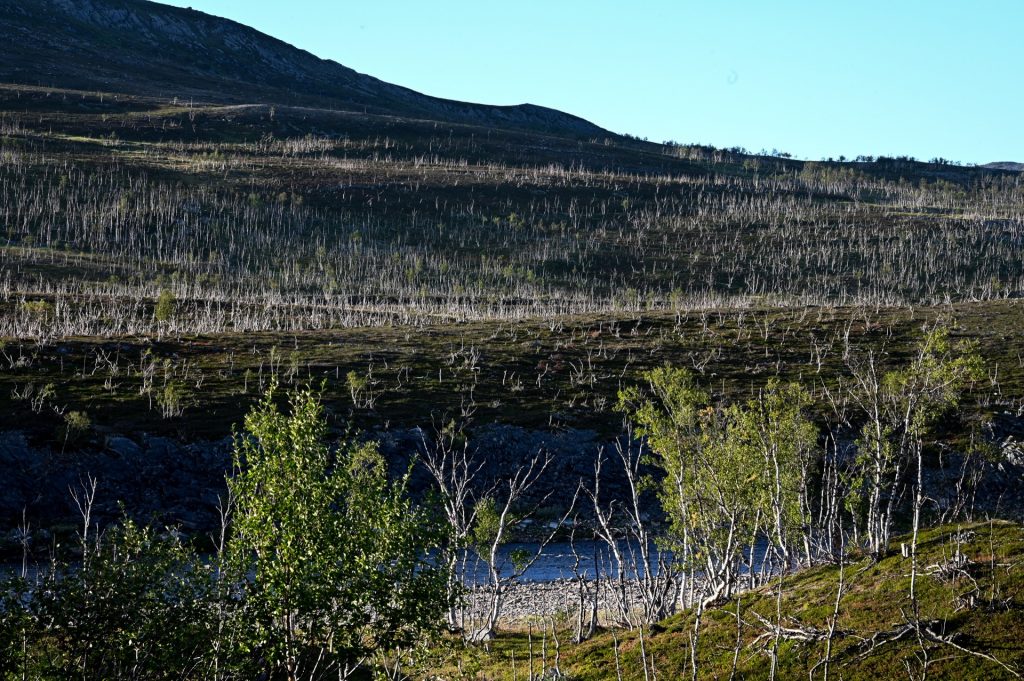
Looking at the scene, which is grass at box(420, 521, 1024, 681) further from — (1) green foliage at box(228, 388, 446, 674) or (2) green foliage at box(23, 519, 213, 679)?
(2) green foliage at box(23, 519, 213, 679)

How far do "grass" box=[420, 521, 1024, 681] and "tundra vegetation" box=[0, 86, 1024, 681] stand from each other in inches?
3.7

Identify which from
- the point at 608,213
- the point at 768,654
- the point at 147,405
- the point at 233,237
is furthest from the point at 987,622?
the point at 608,213

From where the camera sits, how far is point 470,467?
2621 inches

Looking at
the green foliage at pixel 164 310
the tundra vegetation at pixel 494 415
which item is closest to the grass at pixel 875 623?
the tundra vegetation at pixel 494 415

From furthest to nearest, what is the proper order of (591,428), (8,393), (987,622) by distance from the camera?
(591,428)
(8,393)
(987,622)

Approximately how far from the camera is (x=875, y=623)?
20734mm

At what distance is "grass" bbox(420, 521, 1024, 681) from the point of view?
1894 centimetres

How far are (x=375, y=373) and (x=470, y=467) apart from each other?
15.1 metres

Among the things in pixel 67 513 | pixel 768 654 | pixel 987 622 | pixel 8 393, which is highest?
pixel 987 622

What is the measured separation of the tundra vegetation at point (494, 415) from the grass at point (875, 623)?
0.09 metres

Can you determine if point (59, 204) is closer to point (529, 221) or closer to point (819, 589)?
point (529, 221)

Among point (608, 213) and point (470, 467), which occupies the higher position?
point (608, 213)

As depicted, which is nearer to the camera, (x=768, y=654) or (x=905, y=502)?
(x=768, y=654)

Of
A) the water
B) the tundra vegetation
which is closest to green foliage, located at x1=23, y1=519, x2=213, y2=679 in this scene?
the tundra vegetation
